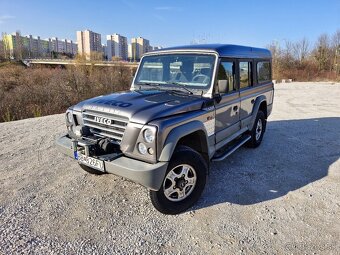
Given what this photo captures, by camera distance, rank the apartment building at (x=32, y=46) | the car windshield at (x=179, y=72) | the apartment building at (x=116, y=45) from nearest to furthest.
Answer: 1. the car windshield at (x=179, y=72)
2. the apartment building at (x=32, y=46)
3. the apartment building at (x=116, y=45)

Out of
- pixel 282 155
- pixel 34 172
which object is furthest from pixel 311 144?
pixel 34 172

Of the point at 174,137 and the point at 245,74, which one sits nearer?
the point at 174,137

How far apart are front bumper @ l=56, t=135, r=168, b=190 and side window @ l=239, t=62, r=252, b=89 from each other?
2.71 metres

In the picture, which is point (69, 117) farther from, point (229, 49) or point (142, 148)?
point (229, 49)

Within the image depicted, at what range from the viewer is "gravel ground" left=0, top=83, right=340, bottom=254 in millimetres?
2758

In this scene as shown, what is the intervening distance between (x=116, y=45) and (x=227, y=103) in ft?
324

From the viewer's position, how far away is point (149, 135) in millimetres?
2855

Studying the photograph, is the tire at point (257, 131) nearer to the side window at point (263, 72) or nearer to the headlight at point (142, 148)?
the side window at point (263, 72)

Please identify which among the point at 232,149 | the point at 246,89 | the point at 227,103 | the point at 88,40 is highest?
the point at 88,40

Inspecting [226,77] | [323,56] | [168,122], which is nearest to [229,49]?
[226,77]

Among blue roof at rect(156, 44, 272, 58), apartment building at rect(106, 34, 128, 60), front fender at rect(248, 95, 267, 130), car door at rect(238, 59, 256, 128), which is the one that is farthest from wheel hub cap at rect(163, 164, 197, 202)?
apartment building at rect(106, 34, 128, 60)

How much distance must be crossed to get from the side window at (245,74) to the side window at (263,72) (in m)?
0.49

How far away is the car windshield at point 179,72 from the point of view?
3889 millimetres

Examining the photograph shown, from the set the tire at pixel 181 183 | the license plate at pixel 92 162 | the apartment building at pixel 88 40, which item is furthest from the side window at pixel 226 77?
the apartment building at pixel 88 40
